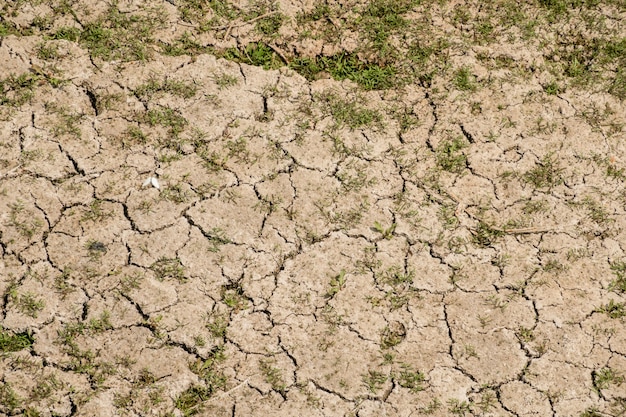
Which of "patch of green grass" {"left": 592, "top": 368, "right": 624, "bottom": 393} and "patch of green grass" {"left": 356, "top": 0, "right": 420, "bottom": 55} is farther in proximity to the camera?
"patch of green grass" {"left": 356, "top": 0, "right": 420, "bottom": 55}

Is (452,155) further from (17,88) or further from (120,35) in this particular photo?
(17,88)

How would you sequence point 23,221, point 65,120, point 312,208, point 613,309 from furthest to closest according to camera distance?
point 65,120 → point 312,208 → point 23,221 → point 613,309

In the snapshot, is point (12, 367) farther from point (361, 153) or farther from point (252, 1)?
point (252, 1)

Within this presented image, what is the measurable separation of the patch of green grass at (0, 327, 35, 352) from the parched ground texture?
0.02 meters

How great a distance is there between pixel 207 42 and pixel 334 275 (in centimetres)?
177

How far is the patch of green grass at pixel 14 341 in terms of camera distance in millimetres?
2820

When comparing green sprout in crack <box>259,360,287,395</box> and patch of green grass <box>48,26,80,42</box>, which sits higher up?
patch of green grass <box>48,26,80,42</box>

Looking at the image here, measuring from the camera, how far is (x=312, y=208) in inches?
130

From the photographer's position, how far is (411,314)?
3018mm

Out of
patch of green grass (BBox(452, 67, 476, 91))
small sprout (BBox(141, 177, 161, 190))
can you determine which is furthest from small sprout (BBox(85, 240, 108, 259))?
patch of green grass (BBox(452, 67, 476, 91))

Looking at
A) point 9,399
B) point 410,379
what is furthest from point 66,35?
point 410,379

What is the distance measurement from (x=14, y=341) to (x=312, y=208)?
1.59 metres

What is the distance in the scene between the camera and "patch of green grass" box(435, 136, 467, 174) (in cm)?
346

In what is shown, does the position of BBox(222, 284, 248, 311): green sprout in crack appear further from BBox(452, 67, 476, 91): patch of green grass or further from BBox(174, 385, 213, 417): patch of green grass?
BBox(452, 67, 476, 91): patch of green grass
